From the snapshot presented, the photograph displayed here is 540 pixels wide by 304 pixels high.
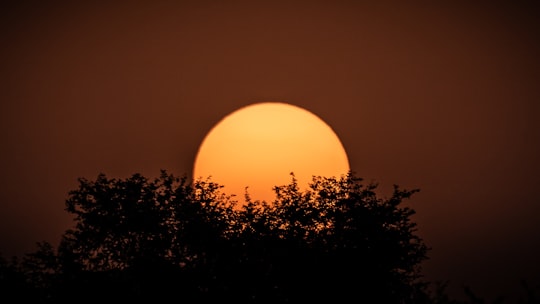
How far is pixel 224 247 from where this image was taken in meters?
30.1

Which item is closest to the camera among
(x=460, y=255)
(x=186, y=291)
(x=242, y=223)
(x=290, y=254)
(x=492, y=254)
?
(x=186, y=291)

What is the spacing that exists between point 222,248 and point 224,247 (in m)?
0.13

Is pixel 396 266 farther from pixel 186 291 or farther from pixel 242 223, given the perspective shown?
pixel 186 291

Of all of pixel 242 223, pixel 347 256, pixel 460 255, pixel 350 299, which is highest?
pixel 460 255

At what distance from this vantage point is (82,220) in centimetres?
3253

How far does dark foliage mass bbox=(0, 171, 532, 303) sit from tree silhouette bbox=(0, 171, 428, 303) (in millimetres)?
56

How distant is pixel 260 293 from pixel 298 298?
78.5 inches

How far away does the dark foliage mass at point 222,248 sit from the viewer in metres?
28.1

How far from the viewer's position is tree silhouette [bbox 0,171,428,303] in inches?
1108

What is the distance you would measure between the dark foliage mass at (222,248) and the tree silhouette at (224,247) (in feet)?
Result: 0.18

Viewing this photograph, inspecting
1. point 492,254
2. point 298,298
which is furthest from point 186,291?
point 492,254

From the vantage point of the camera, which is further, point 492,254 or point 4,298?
point 492,254

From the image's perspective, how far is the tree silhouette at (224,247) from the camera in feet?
92.4

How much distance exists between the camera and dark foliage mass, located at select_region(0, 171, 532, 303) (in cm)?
2814
